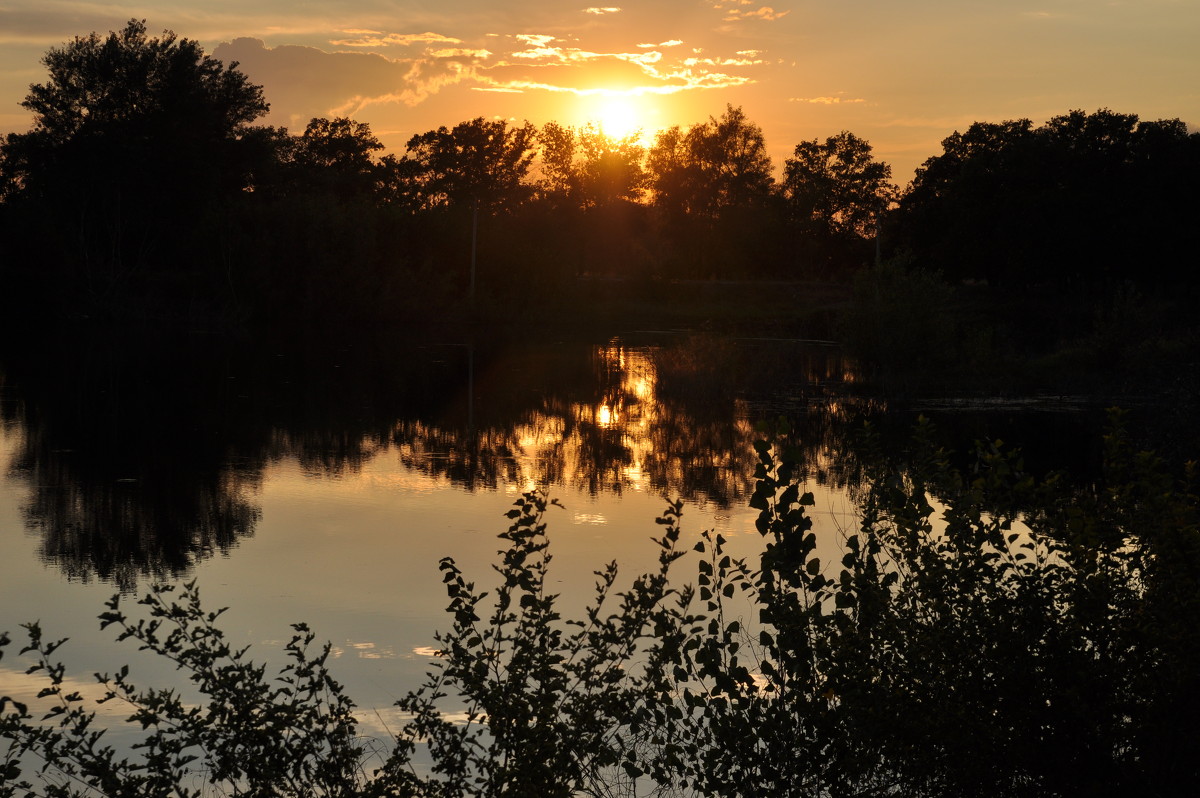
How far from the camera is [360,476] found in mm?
17531

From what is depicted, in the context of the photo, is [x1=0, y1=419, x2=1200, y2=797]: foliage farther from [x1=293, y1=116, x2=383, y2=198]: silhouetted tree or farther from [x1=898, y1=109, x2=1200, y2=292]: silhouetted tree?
[x1=293, y1=116, x2=383, y2=198]: silhouetted tree

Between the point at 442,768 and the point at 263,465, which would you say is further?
the point at 263,465

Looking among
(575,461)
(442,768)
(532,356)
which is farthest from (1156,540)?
(532,356)

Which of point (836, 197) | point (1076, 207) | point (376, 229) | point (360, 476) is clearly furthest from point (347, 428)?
point (836, 197)

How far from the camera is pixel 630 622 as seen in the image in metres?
5.82

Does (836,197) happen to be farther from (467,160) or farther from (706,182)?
(467,160)

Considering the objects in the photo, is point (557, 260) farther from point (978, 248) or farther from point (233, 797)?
point (233, 797)

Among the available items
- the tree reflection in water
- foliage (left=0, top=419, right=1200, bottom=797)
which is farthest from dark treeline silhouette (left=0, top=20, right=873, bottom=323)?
foliage (left=0, top=419, right=1200, bottom=797)

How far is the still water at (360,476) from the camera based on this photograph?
10406 mm

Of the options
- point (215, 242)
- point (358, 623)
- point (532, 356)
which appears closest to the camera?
point (358, 623)

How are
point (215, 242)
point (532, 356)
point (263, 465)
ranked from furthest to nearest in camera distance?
point (215, 242)
point (532, 356)
point (263, 465)

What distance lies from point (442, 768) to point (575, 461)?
14243mm

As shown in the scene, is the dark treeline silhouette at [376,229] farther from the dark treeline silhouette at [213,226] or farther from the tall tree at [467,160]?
the tall tree at [467,160]

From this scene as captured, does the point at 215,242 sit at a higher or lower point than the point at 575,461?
higher
